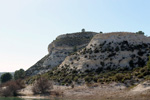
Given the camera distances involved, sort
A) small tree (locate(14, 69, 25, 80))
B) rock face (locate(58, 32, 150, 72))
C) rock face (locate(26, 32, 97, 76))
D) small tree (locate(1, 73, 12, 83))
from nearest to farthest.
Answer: rock face (locate(58, 32, 150, 72)) → small tree (locate(1, 73, 12, 83)) → small tree (locate(14, 69, 25, 80)) → rock face (locate(26, 32, 97, 76))

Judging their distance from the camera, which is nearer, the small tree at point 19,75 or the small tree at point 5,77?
the small tree at point 5,77

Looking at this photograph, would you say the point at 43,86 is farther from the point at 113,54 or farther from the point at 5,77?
the point at 5,77

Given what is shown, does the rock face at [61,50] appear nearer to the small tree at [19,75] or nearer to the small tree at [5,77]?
the small tree at [19,75]

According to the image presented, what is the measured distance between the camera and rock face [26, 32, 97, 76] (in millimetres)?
121938

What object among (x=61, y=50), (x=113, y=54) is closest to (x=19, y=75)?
(x=61, y=50)

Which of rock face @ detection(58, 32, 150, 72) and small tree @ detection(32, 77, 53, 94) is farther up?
rock face @ detection(58, 32, 150, 72)

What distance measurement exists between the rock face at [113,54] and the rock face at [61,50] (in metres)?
A: 34.3

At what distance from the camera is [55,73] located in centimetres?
8531

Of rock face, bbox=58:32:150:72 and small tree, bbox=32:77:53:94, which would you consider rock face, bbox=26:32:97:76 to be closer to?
rock face, bbox=58:32:150:72

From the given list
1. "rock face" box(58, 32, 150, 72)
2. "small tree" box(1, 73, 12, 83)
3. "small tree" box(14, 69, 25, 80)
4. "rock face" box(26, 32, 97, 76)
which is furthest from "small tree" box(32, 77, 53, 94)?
"small tree" box(1, 73, 12, 83)

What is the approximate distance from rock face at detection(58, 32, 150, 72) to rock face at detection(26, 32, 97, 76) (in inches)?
1350

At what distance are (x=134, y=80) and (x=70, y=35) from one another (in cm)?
10451

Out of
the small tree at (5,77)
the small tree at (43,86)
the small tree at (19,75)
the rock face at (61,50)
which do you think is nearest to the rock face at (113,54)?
the small tree at (43,86)

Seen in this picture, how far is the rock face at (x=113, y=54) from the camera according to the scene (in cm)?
7238
